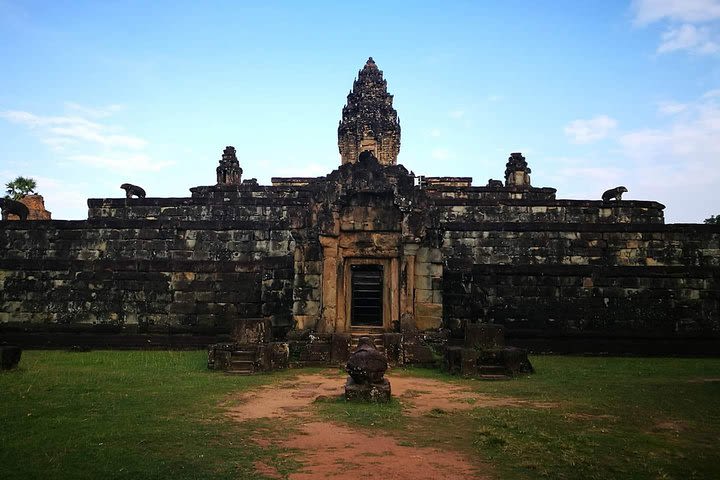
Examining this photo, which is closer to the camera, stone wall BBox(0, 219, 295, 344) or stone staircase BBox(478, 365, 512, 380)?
stone staircase BBox(478, 365, 512, 380)

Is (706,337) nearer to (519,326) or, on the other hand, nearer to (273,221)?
(519,326)

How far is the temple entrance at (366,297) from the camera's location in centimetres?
1731

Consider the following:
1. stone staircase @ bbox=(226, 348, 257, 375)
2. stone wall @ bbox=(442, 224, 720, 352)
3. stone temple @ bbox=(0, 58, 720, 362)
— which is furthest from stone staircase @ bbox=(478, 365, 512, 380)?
stone staircase @ bbox=(226, 348, 257, 375)

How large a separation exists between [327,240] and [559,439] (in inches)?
346

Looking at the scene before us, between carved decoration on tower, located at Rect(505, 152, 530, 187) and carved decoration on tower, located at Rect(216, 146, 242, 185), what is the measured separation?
15.5 meters

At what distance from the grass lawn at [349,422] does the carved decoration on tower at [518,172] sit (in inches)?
695

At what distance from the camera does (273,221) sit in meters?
22.0

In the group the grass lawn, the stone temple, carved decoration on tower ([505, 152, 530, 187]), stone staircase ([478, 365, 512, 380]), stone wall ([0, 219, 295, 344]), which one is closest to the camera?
the grass lawn

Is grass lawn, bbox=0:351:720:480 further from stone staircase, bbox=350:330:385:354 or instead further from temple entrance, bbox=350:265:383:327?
temple entrance, bbox=350:265:383:327

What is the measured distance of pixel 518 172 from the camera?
91.5 ft

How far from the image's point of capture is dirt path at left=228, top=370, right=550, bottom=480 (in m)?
5.26

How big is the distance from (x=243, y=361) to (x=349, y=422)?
5259 mm

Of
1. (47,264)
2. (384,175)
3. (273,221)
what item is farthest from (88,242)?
(384,175)

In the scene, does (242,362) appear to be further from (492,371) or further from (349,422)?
(492,371)
